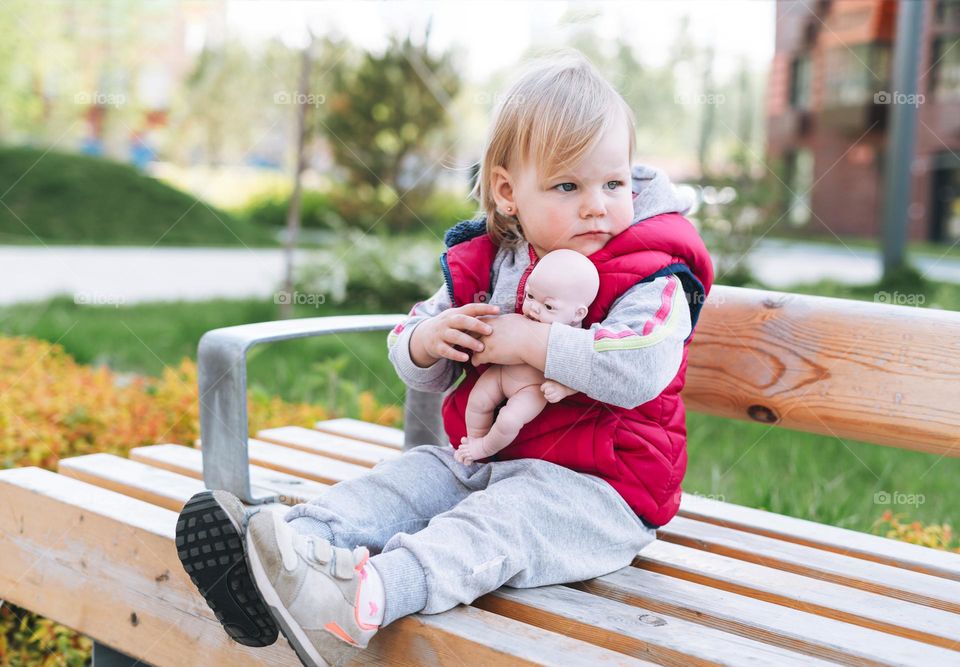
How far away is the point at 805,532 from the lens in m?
1.92

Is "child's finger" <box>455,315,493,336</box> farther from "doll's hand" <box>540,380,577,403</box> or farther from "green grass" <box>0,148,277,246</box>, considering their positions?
"green grass" <box>0,148,277,246</box>

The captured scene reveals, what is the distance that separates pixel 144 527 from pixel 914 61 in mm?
4881

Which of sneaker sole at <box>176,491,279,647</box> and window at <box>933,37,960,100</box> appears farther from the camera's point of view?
window at <box>933,37,960,100</box>

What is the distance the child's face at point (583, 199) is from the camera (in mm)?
1641

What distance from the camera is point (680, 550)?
A: 5.89ft

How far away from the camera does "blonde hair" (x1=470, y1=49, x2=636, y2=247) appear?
162 cm

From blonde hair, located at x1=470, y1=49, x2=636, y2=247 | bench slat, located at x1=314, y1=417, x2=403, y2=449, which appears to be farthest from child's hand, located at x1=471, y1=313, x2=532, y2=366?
bench slat, located at x1=314, y1=417, x2=403, y2=449

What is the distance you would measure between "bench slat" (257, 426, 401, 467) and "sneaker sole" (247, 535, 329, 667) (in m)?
0.95

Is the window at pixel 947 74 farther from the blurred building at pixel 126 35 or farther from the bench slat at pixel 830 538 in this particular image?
the bench slat at pixel 830 538

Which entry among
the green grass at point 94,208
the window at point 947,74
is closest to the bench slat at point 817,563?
the green grass at point 94,208

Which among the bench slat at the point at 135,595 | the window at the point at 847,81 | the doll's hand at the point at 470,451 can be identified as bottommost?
the bench slat at the point at 135,595

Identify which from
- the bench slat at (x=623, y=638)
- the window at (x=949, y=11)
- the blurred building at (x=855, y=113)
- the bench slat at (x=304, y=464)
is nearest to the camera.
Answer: the bench slat at (x=623, y=638)

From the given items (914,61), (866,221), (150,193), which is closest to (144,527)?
(914,61)

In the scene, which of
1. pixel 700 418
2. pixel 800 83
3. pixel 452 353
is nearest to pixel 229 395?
pixel 452 353
